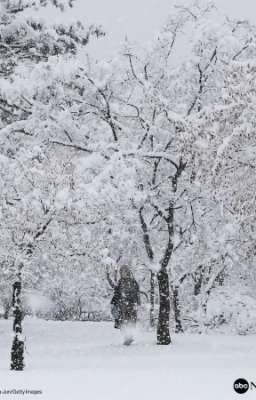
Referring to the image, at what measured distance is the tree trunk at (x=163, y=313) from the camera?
14.2 m

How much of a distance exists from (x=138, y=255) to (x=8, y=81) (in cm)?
616

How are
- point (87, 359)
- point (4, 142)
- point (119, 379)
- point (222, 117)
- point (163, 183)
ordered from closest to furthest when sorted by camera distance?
1. point (119, 379)
2. point (222, 117)
3. point (87, 359)
4. point (4, 142)
5. point (163, 183)

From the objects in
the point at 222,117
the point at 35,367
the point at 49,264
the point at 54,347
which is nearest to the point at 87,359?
the point at 35,367

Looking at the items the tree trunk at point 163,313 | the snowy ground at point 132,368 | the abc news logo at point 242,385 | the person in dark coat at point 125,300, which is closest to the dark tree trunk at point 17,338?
the snowy ground at point 132,368

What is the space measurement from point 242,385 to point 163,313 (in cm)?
692

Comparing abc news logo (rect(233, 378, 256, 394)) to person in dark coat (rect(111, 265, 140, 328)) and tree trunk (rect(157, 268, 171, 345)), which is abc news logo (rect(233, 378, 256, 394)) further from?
tree trunk (rect(157, 268, 171, 345))

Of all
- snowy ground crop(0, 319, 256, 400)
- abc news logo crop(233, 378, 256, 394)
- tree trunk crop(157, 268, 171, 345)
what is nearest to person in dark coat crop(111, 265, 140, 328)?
snowy ground crop(0, 319, 256, 400)

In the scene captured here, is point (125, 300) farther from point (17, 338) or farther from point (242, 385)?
point (242, 385)

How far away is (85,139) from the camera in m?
15.6

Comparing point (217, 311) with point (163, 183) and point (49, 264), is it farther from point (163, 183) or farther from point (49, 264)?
point (49, 264)

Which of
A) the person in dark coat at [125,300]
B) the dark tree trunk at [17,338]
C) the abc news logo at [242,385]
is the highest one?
the person in dark coat at [125,300]

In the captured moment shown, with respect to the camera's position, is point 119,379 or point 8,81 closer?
point 119,379

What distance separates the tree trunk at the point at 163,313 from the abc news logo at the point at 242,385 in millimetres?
6418

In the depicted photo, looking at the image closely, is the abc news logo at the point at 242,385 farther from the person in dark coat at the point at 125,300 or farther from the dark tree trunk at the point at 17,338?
the person in dark coat at the point at 125,300
